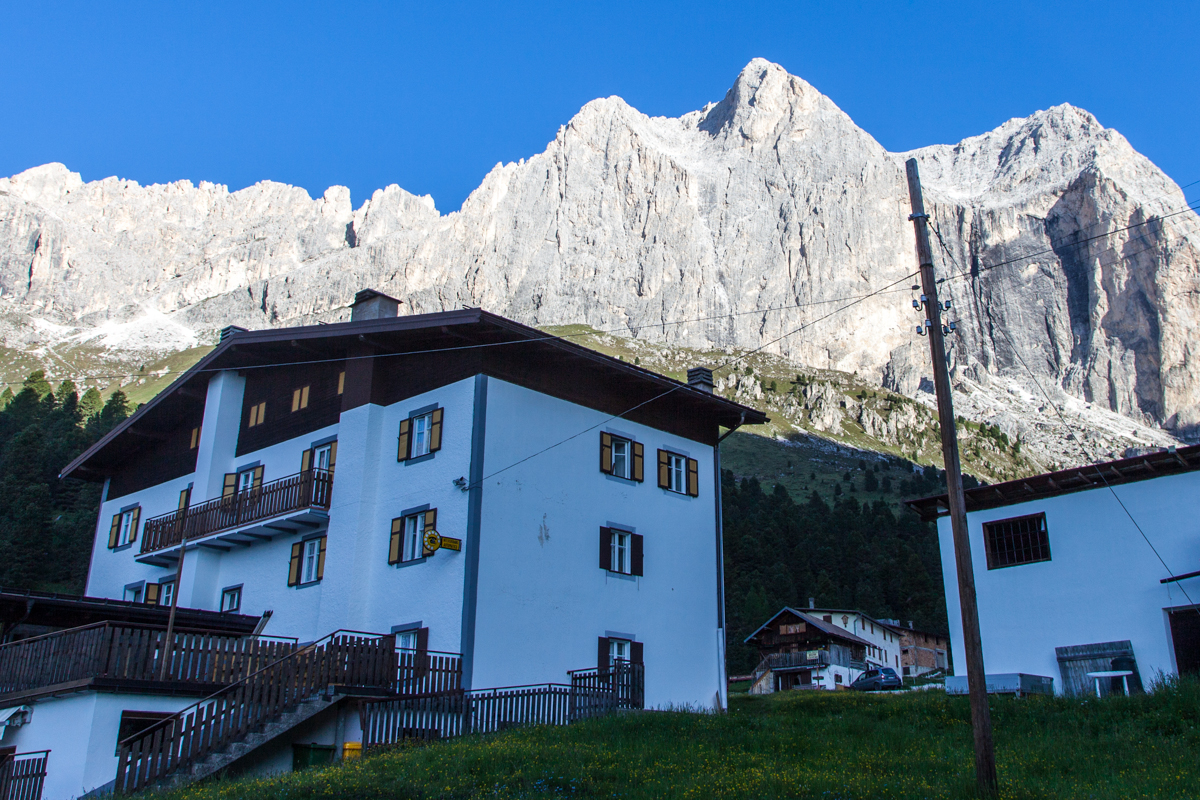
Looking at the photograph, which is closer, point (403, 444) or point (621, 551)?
point (403, 444)

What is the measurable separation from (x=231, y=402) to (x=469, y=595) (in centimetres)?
1516

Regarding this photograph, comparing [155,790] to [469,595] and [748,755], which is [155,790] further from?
[748,755]

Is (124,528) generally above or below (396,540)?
above

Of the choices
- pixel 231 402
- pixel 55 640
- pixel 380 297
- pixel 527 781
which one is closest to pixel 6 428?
pixel 231 402

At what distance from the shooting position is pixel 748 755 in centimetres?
1706

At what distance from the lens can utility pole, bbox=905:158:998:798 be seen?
13034mm

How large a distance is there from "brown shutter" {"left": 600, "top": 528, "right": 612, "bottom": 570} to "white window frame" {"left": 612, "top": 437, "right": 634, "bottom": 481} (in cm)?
208

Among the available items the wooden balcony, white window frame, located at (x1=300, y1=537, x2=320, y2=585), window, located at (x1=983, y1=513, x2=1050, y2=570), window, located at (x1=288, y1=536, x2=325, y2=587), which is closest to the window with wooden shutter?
the wooden balcony

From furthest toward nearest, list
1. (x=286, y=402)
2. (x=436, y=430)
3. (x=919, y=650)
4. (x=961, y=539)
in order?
(x=919, y=650), (x=286, y=402), (x=436, y=430), (x=961, y=539)

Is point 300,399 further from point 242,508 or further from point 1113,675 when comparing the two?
point 1113,675

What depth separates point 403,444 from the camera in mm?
28250

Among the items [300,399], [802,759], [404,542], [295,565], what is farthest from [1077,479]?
[300,399]

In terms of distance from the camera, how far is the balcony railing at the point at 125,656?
65.7 ft

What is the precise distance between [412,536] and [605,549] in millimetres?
5660
